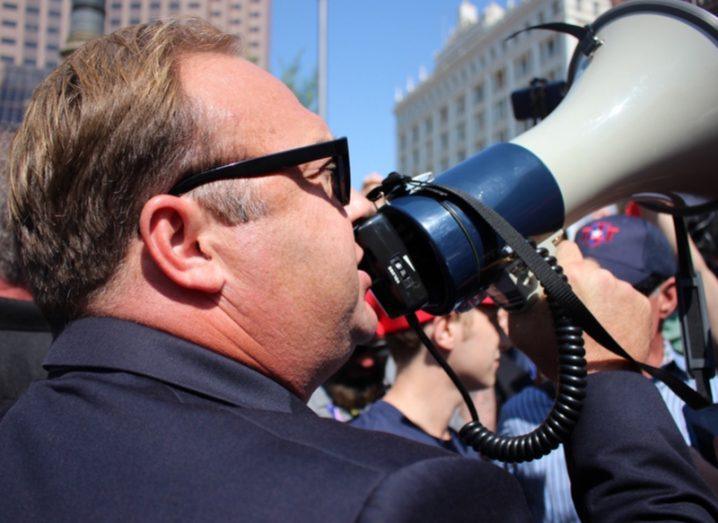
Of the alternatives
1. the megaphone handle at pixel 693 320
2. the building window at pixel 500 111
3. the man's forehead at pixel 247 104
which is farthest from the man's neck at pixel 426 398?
the building window at pixel 500 111

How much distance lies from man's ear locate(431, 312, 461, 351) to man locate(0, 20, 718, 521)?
1.39m

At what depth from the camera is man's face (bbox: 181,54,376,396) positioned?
1068 mm

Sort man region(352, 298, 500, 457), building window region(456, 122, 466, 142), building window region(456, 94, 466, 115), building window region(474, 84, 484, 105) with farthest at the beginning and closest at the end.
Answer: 1. building window region(456, 94, 466, 115)
2. building window region(456, 122, 466, 142)
3. building window region(474, 84, 484, 105)
4. man region(352, 298, 500, 457)

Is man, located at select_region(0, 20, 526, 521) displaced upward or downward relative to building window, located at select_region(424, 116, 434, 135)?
upward

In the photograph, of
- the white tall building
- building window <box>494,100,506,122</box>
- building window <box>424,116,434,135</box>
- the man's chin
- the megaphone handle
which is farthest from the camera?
building window <box>424,116,434,135</box>

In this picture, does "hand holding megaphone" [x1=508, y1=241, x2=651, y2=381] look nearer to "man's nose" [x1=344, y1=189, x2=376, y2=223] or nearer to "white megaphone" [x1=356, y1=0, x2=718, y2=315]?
"white megaphone" [x1=356, y1=0, x2=718, y2=315]

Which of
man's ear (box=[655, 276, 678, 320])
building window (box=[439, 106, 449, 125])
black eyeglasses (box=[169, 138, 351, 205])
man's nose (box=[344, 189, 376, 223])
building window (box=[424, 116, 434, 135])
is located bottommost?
building window (box=[424, 116, 434, 135])

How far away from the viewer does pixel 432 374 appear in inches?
104

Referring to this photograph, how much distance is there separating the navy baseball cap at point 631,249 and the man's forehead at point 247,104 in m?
1.57

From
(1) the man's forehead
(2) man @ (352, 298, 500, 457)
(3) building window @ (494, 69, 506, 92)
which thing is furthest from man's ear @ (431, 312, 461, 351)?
(3) building window @ (494, 69, 506, 92)

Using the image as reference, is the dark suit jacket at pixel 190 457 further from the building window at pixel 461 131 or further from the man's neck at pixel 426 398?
the building window at pixel 461 131

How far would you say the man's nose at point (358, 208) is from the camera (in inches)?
52.1

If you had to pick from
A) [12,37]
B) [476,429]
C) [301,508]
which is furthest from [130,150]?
[12,37]

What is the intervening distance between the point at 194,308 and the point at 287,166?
274 mm
